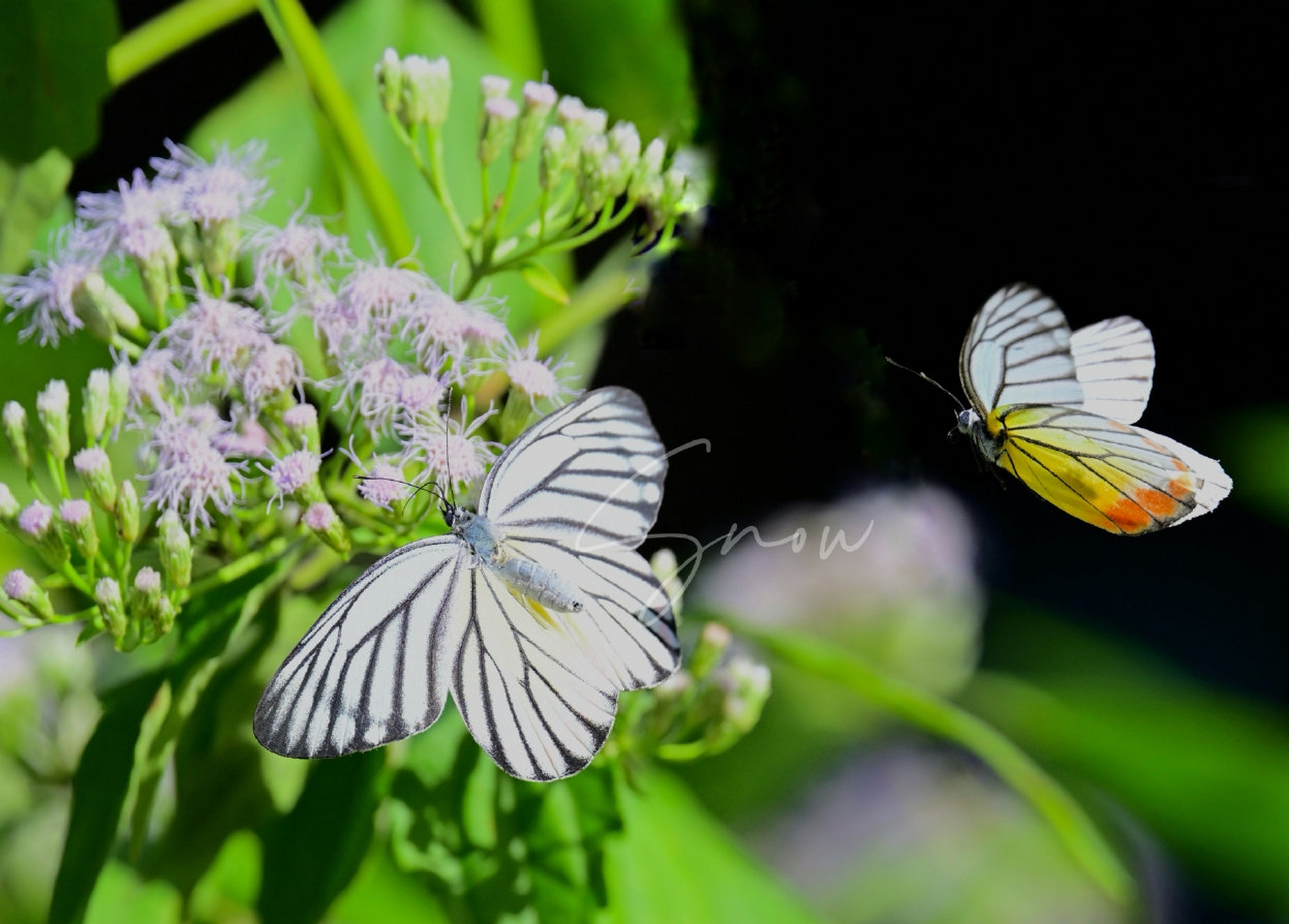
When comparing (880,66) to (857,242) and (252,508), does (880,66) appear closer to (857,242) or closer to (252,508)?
(857,242)

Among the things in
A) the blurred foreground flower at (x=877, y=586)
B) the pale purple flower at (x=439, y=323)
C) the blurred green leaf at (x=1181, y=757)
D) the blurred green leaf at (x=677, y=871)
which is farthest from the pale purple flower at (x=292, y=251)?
the blurred green leaf at (x=1181, y=757)

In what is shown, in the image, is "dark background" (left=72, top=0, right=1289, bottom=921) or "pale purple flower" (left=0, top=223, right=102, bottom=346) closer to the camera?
"pale purple flower" (left=0, top=223, right=102, bottom=346)

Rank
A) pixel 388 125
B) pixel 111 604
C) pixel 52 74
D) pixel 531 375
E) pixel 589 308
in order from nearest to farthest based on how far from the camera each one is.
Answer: pixel 111 604 < pixel 531 375 < pixel 52 74 < pixel 589 308 < pixel 388 125

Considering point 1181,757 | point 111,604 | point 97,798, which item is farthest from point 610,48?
point 1181,757

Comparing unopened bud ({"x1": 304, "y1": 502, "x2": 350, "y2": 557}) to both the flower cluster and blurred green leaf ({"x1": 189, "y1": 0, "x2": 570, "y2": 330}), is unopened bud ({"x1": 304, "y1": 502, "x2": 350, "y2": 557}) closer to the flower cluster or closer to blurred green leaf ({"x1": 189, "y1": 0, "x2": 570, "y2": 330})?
the flower cluster

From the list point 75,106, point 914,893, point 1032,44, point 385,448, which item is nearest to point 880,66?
point 1032,44

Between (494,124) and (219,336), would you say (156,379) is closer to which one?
(219,336)

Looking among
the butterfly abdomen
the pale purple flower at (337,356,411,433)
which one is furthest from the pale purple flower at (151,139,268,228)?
the butterfly abdomen
